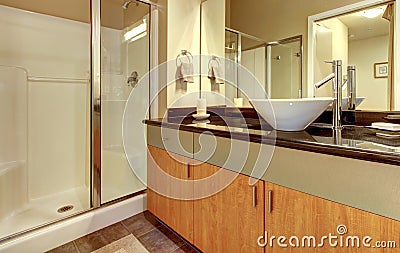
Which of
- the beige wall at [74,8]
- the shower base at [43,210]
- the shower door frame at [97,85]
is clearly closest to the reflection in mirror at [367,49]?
the shower door frame at [97,85]

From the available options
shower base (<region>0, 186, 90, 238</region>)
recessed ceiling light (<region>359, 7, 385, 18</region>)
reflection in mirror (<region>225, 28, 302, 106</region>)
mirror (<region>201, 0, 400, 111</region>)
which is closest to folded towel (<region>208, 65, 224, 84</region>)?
reflection in mirror (<region>225, 28, 302, 106</region>)

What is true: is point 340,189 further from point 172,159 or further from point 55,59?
point 55,59

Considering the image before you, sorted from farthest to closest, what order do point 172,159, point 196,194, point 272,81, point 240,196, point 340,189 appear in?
point 272,81, point 172,159, point 196,194, point 240,196, point 340,189

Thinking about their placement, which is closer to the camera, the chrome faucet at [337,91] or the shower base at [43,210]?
the chrome faucet at [337,91]

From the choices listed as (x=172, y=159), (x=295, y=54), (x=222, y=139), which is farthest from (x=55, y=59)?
(x=295, y=54)

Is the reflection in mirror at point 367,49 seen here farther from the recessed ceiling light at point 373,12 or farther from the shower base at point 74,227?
the shower base at point 74,227

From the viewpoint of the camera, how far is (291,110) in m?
1.10

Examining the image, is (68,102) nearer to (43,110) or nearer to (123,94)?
(43,110)

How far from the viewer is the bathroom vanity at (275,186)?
28.9 inches

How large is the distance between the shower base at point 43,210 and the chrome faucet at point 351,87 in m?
2.03

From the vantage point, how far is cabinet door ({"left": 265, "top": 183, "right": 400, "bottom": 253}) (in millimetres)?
736

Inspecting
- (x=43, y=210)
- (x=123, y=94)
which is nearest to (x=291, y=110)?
(x=123, y=94)

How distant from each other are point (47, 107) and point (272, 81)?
210 centimetres

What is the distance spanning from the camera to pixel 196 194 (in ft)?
4.72
